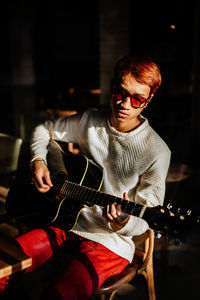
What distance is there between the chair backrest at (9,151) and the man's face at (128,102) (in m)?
1.53

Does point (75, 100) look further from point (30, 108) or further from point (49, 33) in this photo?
point (49, 33)

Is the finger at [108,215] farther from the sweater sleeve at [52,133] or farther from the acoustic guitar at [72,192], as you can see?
the sweater sleeve at [52,133]

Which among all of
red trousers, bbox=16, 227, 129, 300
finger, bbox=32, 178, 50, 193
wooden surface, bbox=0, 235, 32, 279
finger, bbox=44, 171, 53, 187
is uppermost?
finger, bbox=44, 171, 53, 187

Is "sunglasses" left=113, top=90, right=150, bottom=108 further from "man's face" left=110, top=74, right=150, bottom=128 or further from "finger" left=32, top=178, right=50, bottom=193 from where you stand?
"finger" left=32, top=178, right=50, bottom=193

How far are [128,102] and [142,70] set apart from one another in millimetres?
175

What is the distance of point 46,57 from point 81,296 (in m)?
9.09

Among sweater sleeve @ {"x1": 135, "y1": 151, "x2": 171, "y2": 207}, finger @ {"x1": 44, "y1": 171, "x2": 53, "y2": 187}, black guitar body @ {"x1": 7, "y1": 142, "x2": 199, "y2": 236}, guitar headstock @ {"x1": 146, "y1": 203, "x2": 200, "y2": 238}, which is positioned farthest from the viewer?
finger @ {"x1": 44, "y1": 171, "x2": 53, "y2": 187}

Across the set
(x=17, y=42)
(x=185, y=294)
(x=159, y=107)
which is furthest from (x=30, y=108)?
(x=185, y=294)

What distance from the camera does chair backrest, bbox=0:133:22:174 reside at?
115 inches

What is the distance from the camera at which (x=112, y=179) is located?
176cm

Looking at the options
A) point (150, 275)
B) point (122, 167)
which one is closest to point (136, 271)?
point (150, 275)

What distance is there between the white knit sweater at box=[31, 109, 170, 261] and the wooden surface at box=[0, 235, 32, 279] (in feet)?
1.33

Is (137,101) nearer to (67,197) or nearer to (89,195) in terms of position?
(89,195)

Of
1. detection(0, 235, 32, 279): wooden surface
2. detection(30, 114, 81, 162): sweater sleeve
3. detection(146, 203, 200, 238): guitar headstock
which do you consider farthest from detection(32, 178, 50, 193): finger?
detection(146, 203, 200, 238): guitar headstock
